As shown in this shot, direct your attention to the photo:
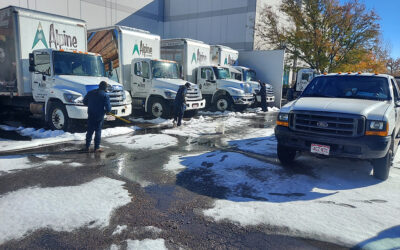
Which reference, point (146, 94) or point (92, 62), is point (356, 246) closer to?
point (92, 62)

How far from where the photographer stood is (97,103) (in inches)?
257

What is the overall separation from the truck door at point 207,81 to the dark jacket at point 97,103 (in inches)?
367

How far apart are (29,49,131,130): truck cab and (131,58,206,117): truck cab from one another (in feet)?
8.35

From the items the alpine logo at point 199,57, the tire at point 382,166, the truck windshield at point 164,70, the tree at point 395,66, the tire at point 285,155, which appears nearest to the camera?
the tire at point 382,166

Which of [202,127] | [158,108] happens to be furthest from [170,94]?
[202,127]

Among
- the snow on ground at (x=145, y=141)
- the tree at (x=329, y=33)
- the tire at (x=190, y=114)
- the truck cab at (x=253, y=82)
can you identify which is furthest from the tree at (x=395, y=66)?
the snow on ground at (x=145, y=141)

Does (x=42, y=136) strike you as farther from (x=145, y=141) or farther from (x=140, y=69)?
(x=140, y=69)

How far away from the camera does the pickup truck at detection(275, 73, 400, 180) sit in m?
4.59

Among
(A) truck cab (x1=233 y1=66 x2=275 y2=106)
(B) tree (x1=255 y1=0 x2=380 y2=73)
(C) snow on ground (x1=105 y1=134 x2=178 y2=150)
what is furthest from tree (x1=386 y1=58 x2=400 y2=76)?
(C) snow on ground (x1=105 y1=134 x2=178 y2=150)

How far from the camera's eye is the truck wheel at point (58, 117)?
8.53m

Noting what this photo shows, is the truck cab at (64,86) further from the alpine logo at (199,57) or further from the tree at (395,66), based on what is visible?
the tree at (395,66)

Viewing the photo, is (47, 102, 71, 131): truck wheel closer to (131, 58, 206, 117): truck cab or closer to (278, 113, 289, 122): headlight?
(131, 58, 206, 117): truck cab

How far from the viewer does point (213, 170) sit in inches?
216

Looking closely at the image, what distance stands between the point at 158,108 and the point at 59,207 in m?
8.58
